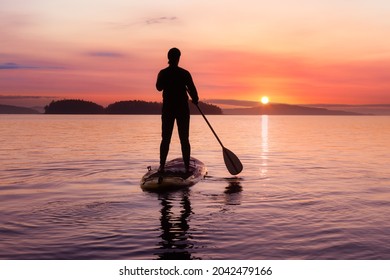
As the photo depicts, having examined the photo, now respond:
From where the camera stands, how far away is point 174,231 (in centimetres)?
782

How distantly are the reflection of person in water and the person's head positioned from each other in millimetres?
3404

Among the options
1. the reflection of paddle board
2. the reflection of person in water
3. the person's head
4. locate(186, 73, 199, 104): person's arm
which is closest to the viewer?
the reflection of person in water

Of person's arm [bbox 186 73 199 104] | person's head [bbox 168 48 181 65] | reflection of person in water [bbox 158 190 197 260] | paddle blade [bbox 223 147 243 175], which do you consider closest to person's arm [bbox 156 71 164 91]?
person's head [bbox 168 48 181 65]

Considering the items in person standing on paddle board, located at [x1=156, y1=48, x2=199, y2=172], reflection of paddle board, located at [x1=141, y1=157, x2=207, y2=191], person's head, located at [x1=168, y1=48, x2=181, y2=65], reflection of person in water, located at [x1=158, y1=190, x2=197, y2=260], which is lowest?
reflection of person in water, located at [x1=158, y1=190, x2=197, y2=260]

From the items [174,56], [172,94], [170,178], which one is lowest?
[170,178]

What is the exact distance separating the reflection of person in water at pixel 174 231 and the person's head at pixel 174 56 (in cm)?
340

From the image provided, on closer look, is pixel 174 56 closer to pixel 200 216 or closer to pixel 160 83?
pixel 160 83

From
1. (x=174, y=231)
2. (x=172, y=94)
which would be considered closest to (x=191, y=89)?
(x=172, y=94)

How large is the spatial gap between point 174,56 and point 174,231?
5338 mm

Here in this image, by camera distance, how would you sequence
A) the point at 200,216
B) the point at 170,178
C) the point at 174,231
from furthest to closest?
the point at 170,178
the point at 200,216
the point at 174,231

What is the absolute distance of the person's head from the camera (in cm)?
1175

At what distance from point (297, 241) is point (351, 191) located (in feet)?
19.1

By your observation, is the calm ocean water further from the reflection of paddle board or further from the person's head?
the person's head
